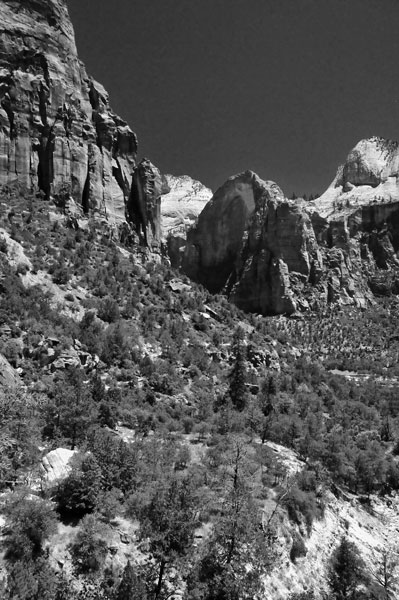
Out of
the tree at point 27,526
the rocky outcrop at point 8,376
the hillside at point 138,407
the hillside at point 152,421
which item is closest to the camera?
the tree at point 27,526

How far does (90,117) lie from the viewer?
237 feet

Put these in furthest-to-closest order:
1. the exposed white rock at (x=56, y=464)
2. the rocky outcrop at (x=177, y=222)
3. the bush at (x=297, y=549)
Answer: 1. the rocky outcrop at (x=177, y=222)
2. the bush at (x=297, y=549)
3. the exposed white rock at (x=56, y=464)

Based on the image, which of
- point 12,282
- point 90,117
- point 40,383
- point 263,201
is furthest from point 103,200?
point 263,201

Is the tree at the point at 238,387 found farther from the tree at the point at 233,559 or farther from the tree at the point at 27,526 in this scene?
the tree at the point at 27,526

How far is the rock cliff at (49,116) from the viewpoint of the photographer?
6059cm

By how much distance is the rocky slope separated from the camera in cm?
12556

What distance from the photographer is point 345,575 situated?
1891cm

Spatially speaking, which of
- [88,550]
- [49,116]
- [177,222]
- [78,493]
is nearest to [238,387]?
[78,493]

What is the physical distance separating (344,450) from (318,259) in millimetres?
104083

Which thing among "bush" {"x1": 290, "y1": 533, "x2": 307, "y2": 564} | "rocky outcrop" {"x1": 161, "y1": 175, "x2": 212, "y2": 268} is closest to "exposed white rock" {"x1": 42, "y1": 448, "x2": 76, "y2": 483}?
"bush" {"x1": 290, "y1": 533, "x2": 307, "y2": 564}

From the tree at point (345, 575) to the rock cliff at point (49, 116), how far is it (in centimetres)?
5814

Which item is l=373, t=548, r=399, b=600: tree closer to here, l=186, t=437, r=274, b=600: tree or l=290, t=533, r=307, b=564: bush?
l=290, t=533, r=307, b=564: bush

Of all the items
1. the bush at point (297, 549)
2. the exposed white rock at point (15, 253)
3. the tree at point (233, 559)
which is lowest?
the bush at point (297, 549)

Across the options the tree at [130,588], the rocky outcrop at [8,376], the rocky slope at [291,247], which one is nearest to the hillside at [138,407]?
the tree at [130,588]
